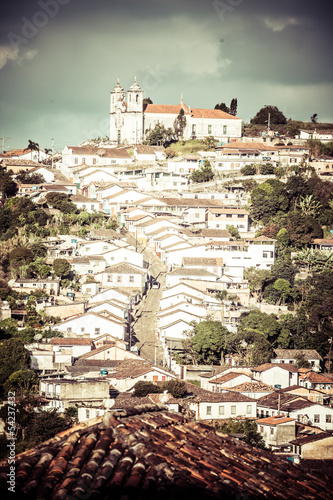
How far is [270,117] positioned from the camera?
6006 cm

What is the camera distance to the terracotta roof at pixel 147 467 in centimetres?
414

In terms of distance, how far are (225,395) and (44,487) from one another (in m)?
18.1

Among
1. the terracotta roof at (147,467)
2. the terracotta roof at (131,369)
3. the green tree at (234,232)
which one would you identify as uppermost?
the terracotta roof at (147,467)

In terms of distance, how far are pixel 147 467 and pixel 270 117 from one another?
57.5 metres

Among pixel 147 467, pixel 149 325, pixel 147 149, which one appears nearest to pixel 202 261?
pixel 149 325

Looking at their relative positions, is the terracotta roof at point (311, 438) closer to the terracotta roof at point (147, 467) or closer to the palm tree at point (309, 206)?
the terracotta roof at point (147, 467)

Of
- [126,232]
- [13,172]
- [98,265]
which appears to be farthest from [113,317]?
[13,172]

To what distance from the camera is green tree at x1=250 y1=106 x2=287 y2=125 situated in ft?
196

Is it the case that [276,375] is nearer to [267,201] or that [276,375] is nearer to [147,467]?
[267,201]

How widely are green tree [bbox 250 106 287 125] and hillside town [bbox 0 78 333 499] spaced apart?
Answer: 10.8 ft

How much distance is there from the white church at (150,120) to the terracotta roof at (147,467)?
49397 millimetres

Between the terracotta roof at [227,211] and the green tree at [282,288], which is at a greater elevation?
the terracotta roof at [227,211]

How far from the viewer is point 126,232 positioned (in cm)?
3941

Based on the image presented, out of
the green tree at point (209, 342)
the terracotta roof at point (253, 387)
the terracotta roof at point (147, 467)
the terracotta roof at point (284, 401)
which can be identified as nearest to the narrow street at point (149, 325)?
the green tree at point (209, 342)
